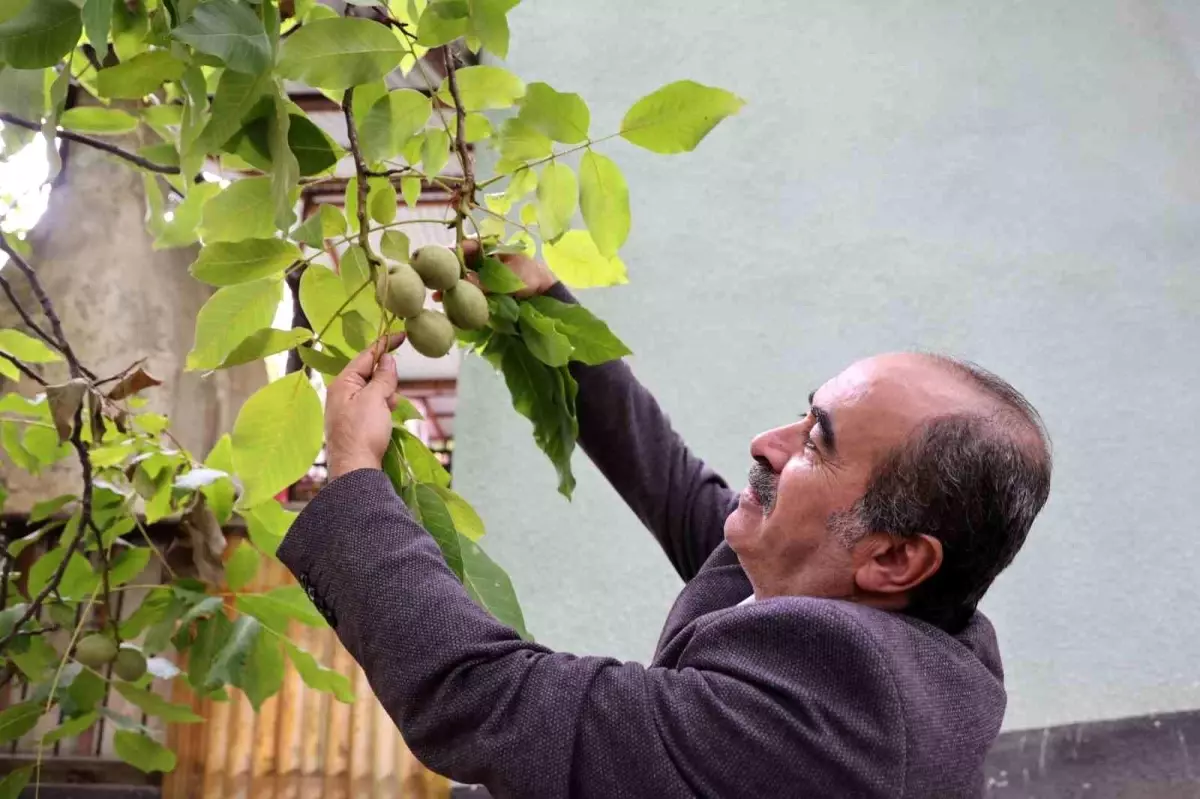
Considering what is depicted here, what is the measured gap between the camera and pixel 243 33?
44 cm

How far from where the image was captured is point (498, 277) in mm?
606

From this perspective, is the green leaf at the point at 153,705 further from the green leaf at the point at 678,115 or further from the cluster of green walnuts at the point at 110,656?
the green leaf at the point at 678,115

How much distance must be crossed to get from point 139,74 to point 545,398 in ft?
1.04

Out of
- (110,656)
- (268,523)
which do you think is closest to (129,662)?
(110,656)

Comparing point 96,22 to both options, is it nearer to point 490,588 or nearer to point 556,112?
point 556,112

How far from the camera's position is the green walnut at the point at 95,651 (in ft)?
2.93

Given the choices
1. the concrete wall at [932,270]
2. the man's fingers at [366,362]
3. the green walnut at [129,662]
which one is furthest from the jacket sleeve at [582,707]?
the concrete wall at [932,270]

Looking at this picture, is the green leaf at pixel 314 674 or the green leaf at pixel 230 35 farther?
the green leaf at pixel 314 674

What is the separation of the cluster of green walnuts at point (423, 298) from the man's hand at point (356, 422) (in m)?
0.04

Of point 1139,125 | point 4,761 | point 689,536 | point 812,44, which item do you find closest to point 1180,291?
point 1139,125

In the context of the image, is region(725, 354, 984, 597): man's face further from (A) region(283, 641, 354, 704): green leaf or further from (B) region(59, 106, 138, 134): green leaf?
(B) region(59, 106, 138, 134): green leaf

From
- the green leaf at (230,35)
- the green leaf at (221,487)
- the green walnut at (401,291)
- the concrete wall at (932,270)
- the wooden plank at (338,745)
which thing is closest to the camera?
the green leaf at (230,35)

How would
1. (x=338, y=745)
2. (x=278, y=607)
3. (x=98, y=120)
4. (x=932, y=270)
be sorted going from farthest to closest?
(x=338, y=745)
(x=932, y=270)
(x=278, y=607)
(x=98, y=120)

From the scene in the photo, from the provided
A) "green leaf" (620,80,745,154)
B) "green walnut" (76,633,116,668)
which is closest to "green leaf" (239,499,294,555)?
"green walnut" (76,633,116,668)
